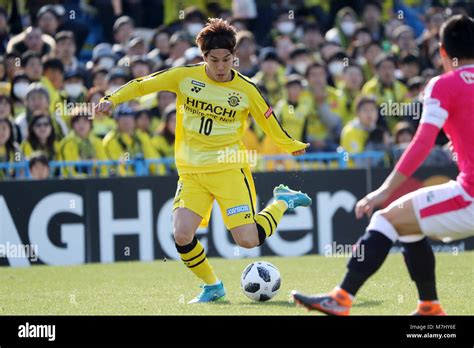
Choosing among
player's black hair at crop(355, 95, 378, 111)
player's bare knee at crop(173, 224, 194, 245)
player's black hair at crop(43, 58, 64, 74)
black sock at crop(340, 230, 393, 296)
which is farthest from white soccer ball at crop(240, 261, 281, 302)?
player's black hair at crop(43, 58, 64, 74)

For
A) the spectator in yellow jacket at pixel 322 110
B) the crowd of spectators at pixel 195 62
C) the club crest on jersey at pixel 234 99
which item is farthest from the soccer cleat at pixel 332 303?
the spectator in yellow jacket at pixel 322 110

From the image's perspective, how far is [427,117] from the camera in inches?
289

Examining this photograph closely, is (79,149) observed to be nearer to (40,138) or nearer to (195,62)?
(40,138)

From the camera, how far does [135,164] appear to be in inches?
607

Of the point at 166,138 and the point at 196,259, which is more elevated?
the point at 166,138

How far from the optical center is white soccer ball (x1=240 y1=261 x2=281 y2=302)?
10.1m

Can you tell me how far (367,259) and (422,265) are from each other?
19.2 inches

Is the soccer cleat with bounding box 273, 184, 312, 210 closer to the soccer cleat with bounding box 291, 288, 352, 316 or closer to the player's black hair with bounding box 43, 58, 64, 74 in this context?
the soccer cleat with bounding box 291, 288, 352, 316

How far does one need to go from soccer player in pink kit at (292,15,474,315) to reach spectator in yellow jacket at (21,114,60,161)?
850 centimetres

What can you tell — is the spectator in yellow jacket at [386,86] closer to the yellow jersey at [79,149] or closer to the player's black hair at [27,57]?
the yellow jersey at [79,149]

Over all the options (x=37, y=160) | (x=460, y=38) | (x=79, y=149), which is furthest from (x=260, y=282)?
(x=79, y=149)
